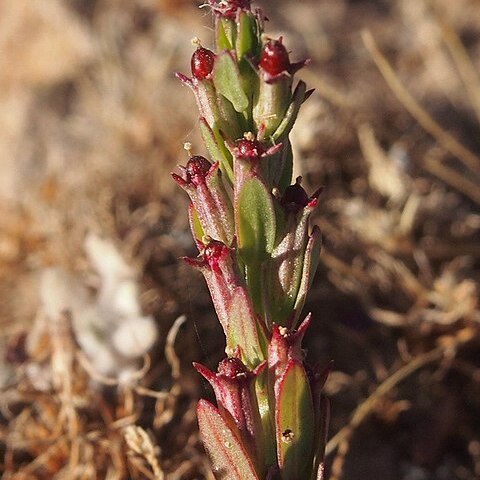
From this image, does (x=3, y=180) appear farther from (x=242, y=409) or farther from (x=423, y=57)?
(x=242, y=409)

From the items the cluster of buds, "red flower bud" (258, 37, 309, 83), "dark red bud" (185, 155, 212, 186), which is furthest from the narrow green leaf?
"red flower bud" (258, 37, 309, 83)

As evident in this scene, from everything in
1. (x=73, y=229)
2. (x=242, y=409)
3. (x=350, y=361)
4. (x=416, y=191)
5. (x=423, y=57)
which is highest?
(x=423, y=57)

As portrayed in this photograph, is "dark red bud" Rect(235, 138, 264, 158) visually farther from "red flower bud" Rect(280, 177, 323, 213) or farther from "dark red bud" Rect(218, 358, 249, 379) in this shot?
"dark red bud" Rect(218, 358, 249, 379)

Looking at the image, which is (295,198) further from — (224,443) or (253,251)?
(224,443)

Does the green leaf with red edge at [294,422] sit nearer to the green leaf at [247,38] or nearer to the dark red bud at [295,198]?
the dark red bud at [295,198]

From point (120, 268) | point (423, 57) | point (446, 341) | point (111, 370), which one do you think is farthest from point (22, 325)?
point (423, 57)

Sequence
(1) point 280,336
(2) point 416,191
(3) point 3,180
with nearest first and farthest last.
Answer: (1) point 280,336, (2) point 416,191, (3) point 3,180
